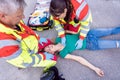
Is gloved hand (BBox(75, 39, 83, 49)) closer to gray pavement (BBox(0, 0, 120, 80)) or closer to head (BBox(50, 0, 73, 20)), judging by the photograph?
gray pavement (BBox(0, 0, 120, 80))

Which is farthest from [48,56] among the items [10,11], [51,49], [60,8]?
[10,11]

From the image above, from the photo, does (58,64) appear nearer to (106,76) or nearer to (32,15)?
(106,76)

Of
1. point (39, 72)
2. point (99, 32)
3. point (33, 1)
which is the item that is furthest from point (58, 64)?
point (33, 1)

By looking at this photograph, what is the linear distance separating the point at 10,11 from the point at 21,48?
13.6 inches

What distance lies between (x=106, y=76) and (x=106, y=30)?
42 cm

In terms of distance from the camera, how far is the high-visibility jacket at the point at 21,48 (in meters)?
1.54

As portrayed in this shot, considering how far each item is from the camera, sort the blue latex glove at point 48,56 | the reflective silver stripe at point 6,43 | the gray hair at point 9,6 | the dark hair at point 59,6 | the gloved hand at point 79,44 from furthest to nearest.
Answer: the gloved hand at point 79,44 → the blue latex glove at point 48,56 → the dark hair at point 59,6 → the reflective silver stripe at point 6,43 → the gray hair at point 9,6

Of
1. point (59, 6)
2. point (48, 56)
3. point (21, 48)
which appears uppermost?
point (59, 6)

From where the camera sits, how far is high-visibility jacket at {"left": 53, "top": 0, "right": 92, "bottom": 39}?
1.77 meters

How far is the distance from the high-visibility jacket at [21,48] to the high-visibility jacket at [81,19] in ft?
0.81

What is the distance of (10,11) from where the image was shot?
1.44m

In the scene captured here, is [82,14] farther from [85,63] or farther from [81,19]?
[85,63]

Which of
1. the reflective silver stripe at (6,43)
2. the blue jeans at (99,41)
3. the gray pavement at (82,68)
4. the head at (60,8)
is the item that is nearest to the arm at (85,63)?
the gray pavement at (82,68)

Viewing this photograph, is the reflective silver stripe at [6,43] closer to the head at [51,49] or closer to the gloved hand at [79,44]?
the head at [51,49]
